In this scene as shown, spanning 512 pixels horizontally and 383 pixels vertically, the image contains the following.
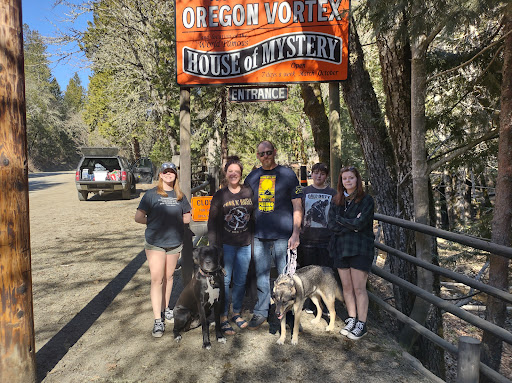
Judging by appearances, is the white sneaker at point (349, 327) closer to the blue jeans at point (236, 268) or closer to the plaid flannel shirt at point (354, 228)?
the plaid flannel shirt at point (354, 228)

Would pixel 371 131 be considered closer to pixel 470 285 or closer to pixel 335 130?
pixel 335 130

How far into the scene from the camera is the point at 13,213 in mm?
3211

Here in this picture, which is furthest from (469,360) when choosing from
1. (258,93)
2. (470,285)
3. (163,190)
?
(258,93)

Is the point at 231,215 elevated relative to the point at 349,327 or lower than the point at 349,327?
elevated

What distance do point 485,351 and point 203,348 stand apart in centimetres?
454

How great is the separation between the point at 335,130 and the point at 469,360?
413 cm

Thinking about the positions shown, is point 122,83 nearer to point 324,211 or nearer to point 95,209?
point 95,209

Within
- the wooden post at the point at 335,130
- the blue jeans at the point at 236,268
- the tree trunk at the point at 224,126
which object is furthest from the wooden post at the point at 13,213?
the tree trunk at the point at 224,126

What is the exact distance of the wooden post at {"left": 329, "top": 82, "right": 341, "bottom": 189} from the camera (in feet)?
20.0

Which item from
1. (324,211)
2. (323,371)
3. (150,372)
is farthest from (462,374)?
(150,372)

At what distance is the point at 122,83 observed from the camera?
17.9 metres

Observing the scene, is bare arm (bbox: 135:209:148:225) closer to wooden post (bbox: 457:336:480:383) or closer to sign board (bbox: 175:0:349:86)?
sign board (bbox: 175:0:349:86)

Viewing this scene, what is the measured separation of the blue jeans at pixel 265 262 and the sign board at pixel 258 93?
240cm

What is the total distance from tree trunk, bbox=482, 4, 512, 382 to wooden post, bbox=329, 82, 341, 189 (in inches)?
88.3
